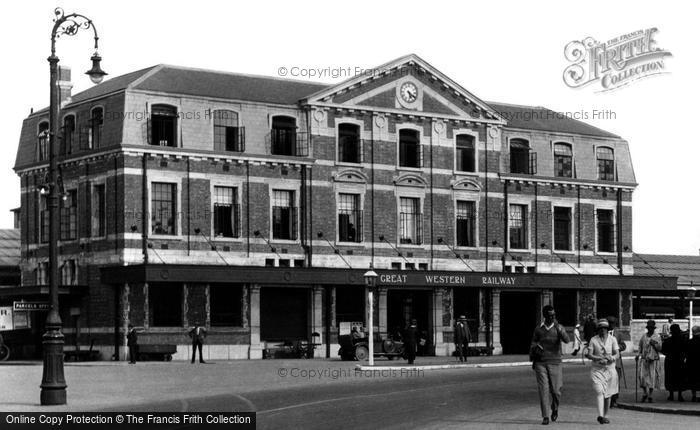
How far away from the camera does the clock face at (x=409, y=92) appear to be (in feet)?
184

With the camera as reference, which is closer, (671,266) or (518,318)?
(518,318)

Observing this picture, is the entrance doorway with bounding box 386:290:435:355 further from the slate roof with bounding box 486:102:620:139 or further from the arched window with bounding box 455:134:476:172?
the slate roof with bounding box 486:102:620:139

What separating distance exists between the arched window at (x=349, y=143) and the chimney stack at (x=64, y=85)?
1226 cm

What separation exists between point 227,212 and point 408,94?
10.6 metres

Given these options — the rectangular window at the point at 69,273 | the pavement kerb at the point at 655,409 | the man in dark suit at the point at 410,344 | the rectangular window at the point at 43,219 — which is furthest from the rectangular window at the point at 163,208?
the pavement kerb at the point at 655,409

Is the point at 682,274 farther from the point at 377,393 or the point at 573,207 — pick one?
the point at 377,393

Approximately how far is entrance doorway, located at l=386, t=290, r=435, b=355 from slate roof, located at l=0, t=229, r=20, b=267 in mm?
24889

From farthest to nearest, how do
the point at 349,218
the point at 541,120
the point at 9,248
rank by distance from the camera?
1. the point at 9,248
2. the point at 541,120
3. the point at 349,218

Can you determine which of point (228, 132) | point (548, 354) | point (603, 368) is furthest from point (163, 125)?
point (603, 368)

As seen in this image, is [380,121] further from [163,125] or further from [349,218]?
[163,125]

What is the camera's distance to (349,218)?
54.5 metres

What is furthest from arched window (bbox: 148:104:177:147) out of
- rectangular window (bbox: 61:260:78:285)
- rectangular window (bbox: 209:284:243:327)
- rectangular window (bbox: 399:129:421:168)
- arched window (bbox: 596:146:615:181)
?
arched window (bbox: 596:146:615:181)

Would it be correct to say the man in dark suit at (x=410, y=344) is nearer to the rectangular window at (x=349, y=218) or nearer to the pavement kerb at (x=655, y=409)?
the rectangular window at (x=349, y=218)

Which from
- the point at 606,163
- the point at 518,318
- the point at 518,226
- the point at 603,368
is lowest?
the point at 518,318
